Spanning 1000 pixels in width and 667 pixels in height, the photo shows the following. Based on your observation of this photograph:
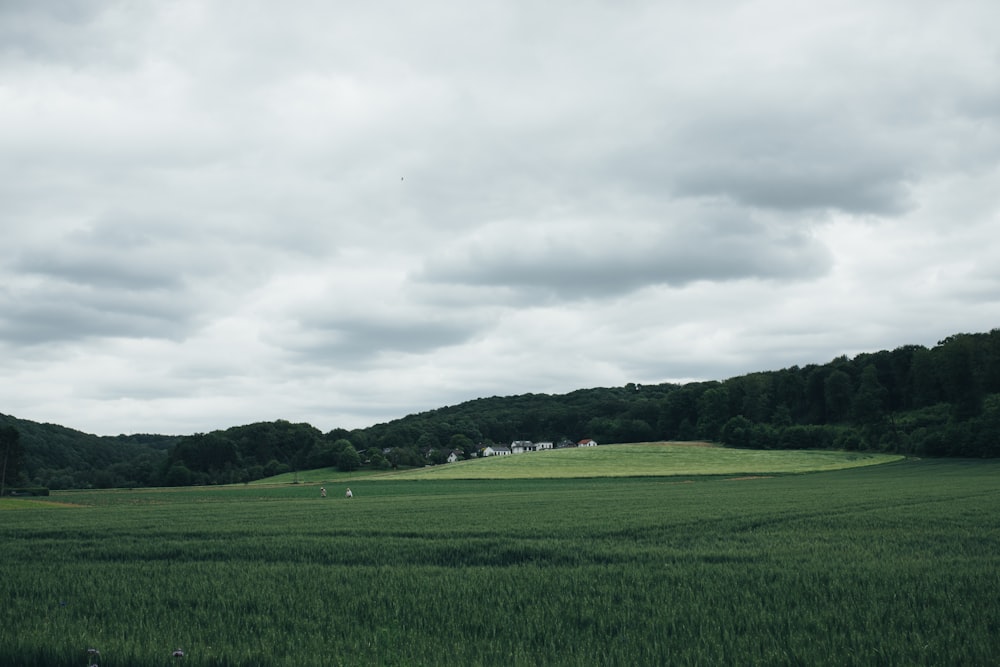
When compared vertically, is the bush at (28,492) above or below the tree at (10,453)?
Answer: below

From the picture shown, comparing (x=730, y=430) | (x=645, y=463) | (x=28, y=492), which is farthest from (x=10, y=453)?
(x=730, y=430)

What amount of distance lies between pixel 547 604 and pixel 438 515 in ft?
73.3

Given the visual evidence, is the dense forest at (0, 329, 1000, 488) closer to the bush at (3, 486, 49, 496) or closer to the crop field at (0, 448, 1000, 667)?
the bush at (3, 486, 49, 496)

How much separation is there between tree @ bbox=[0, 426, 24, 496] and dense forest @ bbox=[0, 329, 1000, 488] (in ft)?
0.50

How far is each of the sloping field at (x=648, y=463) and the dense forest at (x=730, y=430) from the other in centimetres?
1409

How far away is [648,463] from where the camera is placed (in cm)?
9794

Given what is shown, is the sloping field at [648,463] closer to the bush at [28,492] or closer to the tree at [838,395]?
the tree at [838,395]

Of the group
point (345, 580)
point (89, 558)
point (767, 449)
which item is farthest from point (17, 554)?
point (767, 449)

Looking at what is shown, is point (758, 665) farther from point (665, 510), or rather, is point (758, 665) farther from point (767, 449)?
point (767, 449)

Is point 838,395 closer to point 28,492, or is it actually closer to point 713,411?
point 713,411

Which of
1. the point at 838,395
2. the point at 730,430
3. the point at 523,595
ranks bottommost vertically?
the point at 730,430

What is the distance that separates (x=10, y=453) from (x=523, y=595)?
350 ft

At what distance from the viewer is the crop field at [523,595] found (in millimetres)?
8914

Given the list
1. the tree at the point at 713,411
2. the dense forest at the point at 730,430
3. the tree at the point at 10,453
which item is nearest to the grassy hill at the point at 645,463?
the dense forest at the point at 730,430
